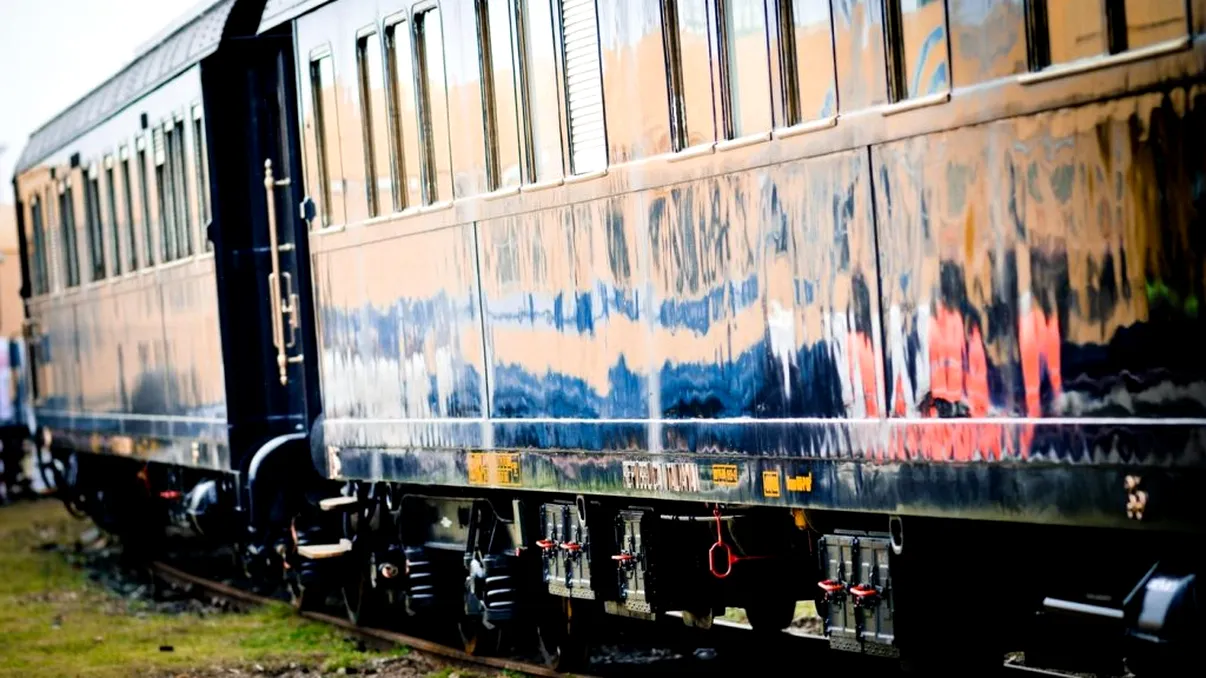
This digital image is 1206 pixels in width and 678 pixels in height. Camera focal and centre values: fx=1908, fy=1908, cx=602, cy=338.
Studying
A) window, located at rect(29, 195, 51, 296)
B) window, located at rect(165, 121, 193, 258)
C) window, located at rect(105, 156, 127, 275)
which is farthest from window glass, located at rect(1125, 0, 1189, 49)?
window, located at rect(29, 195, 51, 296)

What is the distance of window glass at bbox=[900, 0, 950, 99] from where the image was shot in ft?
20.1

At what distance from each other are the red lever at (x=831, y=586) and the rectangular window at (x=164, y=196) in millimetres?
8779

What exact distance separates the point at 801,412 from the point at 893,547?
0.59m

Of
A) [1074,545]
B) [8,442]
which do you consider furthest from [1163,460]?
[8,442]

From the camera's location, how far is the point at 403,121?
10.3 m

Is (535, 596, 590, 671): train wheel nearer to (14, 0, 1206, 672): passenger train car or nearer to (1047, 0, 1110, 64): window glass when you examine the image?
(14, 0, 1206, 672): passenger train car

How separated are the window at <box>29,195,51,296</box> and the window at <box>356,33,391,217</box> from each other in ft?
34.6

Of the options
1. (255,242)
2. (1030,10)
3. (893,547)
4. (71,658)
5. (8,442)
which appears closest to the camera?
(1030,10)

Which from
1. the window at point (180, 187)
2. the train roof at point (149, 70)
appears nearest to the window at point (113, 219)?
the train roof at point (149, 70)

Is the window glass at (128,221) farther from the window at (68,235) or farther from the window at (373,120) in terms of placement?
the window at (373,120)

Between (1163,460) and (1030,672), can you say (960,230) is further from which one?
(1030,672)

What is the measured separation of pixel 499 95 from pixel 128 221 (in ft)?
26.0

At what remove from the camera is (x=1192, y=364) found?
5160mm

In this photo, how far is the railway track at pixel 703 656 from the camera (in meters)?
9.69
